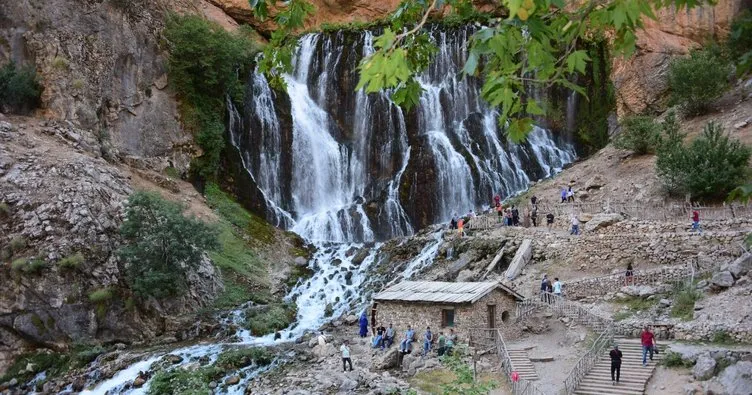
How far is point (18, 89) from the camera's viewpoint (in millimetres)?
29375

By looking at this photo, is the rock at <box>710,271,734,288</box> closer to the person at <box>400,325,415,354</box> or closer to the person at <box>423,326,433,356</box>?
the person at <box>423,326,433,356</box>

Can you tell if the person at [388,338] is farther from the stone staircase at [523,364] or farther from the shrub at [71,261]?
the shrub at [71,261]

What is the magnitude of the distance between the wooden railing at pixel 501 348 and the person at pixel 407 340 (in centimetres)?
192

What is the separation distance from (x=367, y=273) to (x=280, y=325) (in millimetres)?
→ 5868

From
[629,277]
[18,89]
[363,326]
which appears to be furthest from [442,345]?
[18,89]

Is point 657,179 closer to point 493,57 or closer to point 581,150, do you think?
point 581,150

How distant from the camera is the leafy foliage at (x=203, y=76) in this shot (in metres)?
37.2

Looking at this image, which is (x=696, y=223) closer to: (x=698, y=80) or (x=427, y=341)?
(x=427, y=341)

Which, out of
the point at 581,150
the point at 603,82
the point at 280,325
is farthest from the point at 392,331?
the point at 603,82

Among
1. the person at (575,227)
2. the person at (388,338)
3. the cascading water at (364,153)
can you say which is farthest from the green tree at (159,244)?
the person at (575,227)

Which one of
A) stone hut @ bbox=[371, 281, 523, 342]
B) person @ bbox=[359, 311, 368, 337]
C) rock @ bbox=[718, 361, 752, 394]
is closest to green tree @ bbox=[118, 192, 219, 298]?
person @ bbox=[359, 311, 368, 337]

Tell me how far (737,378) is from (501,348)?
631cm

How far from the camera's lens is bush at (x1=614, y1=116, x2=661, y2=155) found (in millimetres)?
31750

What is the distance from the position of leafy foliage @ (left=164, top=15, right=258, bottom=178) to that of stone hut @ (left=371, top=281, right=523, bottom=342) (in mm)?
19971
